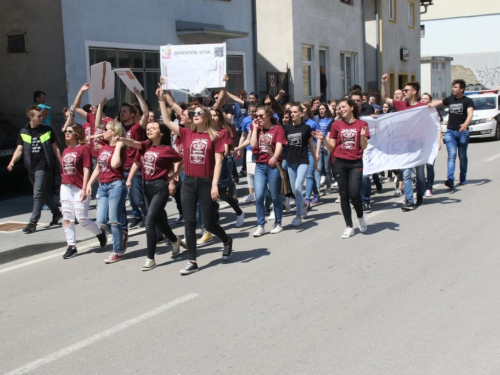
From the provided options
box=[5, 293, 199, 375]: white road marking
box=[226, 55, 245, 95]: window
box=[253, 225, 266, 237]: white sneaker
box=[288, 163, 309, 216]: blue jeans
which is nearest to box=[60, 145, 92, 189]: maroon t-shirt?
box=[253, 225, 266, 237]: white sneaker

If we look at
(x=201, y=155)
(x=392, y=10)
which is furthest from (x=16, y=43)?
(x=392, y=10)

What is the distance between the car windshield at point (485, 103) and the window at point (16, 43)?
15.6 meters

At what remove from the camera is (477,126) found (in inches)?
872

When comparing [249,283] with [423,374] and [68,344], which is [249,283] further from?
[423,374]

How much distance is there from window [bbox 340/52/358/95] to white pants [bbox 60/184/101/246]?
68.0 feet

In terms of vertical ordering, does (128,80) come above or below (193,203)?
above

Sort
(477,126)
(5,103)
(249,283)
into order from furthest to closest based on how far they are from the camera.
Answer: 1. (477,126)
2. (5,103)
3. (249,283)

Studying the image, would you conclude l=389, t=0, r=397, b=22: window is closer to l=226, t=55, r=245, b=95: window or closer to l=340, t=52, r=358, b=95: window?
l=340, t=52, r=358, b=95: window

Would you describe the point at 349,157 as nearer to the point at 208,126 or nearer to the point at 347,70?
the point at 208,126

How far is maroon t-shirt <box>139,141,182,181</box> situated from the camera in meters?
7.52

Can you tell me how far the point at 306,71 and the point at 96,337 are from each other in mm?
20545

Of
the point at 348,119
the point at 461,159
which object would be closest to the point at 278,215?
the point at 348,119

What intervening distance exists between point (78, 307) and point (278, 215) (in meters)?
3.61

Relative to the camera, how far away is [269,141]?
898 cm
